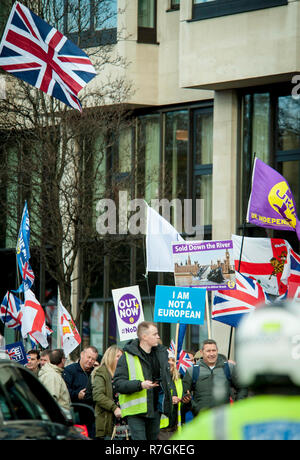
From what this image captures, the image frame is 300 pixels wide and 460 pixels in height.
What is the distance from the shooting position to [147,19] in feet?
78.2

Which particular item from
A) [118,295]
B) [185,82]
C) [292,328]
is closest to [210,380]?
[118,295]

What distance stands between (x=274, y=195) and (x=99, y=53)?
765cm

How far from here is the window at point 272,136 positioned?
21.0 metres

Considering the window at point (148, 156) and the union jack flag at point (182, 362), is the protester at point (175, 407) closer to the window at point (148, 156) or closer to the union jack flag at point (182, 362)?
the union jack flag at point (182, 362)

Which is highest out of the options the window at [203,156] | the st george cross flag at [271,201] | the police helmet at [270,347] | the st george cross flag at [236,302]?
the window at [203,156]

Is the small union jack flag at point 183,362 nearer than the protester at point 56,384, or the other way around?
the protester at point 56,384

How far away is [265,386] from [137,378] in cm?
745

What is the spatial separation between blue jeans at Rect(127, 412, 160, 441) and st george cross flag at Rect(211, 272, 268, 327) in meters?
4.30

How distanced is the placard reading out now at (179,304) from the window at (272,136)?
7.30 m

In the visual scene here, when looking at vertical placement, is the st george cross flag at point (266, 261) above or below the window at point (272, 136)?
below

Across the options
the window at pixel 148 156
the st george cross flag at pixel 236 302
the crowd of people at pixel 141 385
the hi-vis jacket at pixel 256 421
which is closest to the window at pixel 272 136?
the window at pixel 148 156

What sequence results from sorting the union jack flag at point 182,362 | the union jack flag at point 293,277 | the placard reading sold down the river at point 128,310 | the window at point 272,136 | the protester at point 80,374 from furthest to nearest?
the window at point 272,136 → the union jack flag at point 293,277 → the placard reading sold down the river at point 128,310 → the union jack flag at point 182,362 → the protester at point 80,374

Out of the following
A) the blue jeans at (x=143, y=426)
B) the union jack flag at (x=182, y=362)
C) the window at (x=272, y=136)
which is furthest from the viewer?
the window at (x=272, y=136)

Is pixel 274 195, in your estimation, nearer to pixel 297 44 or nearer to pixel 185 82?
pixel 297 44
